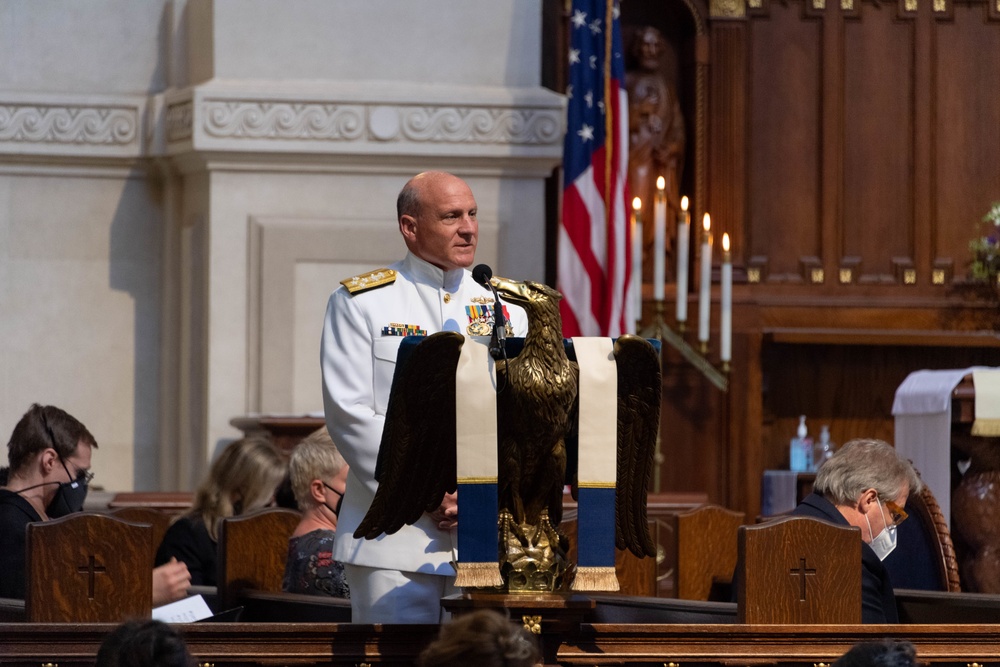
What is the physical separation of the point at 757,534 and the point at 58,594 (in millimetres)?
1629

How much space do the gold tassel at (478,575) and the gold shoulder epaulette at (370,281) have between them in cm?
96

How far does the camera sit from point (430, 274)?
4.10m

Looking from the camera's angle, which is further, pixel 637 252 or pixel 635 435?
pixel 637 252

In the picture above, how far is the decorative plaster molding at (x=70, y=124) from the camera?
861cm

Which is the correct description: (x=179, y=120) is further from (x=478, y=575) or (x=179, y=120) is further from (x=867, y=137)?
(x=478, y=575)

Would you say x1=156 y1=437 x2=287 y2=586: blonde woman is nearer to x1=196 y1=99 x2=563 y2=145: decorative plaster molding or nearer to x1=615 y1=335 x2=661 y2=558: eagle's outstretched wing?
x1=615 y1=335 x2=661 y2=558: eagle's outstretched wing

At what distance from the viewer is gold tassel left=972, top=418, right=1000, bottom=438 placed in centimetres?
601

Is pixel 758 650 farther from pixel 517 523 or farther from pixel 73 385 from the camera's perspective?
pixel 73 385

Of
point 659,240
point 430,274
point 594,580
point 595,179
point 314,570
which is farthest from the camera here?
point 595,179

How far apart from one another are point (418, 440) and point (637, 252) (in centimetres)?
497

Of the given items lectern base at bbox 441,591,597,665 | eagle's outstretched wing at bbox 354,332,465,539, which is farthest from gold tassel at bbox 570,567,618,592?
eagle's outstretched wing at bbox 354,332,465,539

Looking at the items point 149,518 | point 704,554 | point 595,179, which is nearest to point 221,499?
point 149,518

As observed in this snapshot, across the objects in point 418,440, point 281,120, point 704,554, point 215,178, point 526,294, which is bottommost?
point 704,554

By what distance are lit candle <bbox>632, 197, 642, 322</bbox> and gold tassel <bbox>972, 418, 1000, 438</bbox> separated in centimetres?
Answer: 269
